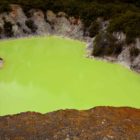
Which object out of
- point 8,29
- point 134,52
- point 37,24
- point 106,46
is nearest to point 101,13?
point 106,46

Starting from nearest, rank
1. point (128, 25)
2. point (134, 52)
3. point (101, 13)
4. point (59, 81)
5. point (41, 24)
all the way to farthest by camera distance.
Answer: point (59, 81) → point (134, 52) → point (128, 25) → point (101, 13) → point (41, 24)

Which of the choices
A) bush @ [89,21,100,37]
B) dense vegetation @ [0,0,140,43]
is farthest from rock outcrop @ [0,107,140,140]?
bush @ [89,21,100,37]

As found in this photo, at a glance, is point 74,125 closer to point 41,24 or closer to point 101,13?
point 101,13

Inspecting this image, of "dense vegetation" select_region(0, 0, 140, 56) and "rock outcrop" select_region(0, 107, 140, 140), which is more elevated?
"dense vegetation" select_region(0, 0, 140, 56)

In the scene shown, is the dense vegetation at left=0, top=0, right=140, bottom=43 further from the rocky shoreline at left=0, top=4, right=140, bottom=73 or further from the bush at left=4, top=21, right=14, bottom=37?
the bush at left=4, top=21, right=14, bottom=37

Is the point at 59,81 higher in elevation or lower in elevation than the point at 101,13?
lower

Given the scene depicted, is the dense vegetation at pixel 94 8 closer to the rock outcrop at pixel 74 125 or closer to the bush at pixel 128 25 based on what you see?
the bush at pixel 128 25

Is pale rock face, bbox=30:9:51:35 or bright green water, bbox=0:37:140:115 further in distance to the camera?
pale rock face, bbox=30:9:51:35
